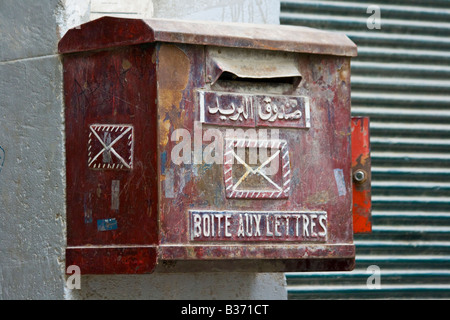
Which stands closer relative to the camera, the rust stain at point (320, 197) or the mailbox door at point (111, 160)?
the mailbox door at point (111, 160)

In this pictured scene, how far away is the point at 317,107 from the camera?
3768 mm

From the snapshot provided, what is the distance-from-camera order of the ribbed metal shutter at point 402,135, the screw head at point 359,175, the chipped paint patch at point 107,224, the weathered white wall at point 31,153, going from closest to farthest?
the chipped paint patch at point 107,224
the weathered white wall at point 31,153
the screw head at point 359,175
the ribbed metal shutter at point 402,135

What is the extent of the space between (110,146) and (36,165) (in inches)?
20.2

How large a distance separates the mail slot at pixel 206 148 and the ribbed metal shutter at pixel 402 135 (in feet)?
4.79

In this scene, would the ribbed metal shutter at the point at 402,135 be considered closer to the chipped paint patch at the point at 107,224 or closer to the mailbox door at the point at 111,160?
the mailbox door at the point at 111,160

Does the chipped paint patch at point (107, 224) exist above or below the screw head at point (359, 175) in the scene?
below

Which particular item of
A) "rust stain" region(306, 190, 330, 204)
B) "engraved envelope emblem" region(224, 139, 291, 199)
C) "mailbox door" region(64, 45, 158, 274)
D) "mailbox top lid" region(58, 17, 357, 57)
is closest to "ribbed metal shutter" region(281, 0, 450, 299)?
"mailbox top lid" region(58, 17, 357, 57)

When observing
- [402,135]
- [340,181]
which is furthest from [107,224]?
[402,135]

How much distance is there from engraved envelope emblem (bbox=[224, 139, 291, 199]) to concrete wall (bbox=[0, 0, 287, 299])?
771mm

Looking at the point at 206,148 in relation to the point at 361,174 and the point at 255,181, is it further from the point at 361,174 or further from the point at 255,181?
the point at 361,174

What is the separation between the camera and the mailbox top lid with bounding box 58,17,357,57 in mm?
3490

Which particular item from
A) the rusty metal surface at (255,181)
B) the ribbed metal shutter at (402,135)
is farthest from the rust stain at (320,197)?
the ribbed metal shutter at (402,135)

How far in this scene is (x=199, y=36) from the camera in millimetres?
3523

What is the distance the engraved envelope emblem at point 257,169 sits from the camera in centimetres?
357
